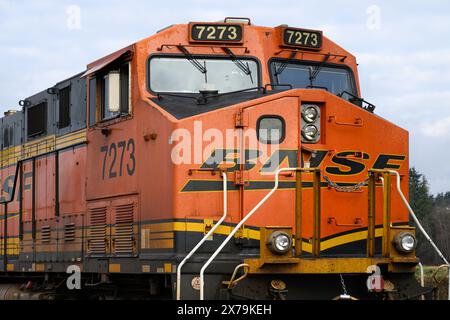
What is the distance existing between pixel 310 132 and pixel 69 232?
4.70m

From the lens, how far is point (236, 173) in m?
10.1

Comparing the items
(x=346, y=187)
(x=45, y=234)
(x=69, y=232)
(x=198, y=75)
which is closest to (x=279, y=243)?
(x=346, y=187)

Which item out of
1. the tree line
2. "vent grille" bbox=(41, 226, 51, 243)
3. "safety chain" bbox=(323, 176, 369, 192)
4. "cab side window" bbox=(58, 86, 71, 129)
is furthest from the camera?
the tree line

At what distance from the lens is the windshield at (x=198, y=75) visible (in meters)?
11.2

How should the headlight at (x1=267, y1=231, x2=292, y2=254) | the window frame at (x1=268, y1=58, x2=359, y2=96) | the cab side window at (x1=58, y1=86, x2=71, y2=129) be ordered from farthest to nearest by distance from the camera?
the cab side window at (x1=58, y1=86, x2=71, y2=129)
the window frame at (x1=268, y1=58, x2=359, y2=96)
the headlight at (x1=267, y1=231, x2=292, y2=254)

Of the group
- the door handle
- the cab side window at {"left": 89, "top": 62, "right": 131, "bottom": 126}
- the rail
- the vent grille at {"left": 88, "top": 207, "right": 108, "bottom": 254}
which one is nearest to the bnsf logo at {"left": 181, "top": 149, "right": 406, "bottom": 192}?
the rail

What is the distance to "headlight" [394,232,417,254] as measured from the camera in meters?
9.90

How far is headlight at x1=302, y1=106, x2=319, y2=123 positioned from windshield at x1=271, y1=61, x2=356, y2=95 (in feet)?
3.53

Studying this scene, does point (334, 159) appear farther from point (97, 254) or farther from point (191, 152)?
point (97, 254)

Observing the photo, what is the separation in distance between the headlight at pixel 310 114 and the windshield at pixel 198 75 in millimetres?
1185

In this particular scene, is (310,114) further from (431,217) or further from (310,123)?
(431,217)

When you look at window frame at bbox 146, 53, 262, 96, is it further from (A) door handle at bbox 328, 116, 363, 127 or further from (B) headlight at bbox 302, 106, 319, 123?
(A) door handle at bbox 328, 116, 363, 127
